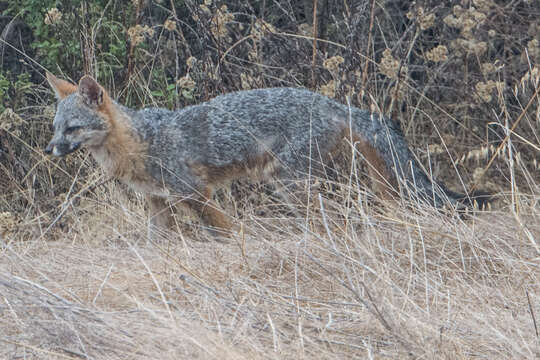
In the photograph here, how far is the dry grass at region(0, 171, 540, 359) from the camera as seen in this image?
2.80 m

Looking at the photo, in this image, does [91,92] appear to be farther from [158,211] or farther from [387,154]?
[387,154]

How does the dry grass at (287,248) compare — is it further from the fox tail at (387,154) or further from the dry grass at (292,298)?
the fox tail at (387,154)

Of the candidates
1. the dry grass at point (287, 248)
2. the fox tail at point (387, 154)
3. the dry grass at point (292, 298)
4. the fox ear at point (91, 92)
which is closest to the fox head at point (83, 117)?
the fox ear at point (91, 92)

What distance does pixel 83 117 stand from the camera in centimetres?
516

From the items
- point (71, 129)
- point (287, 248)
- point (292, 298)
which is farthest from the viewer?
point (71, 129)

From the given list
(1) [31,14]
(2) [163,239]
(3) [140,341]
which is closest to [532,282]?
(3) [140,341]

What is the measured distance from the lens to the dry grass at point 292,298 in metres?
2.80

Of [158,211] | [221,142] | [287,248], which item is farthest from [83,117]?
[287,248]

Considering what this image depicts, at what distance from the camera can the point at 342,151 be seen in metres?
5.25

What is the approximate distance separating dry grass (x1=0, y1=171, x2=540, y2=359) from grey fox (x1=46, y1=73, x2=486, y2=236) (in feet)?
2.21

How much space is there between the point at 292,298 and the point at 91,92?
2442mm

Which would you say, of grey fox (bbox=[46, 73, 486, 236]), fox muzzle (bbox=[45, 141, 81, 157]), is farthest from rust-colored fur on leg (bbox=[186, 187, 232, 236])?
fox muzzle (bbox=[45, 141, 81, 157])

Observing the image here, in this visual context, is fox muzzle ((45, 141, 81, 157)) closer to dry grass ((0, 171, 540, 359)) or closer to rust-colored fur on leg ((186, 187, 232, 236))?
dry grass ((0, 171, 540, 359))

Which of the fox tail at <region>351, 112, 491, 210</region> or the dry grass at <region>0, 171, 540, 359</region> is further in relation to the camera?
the fox tail at <region>351, 112, 491, 210</region>
